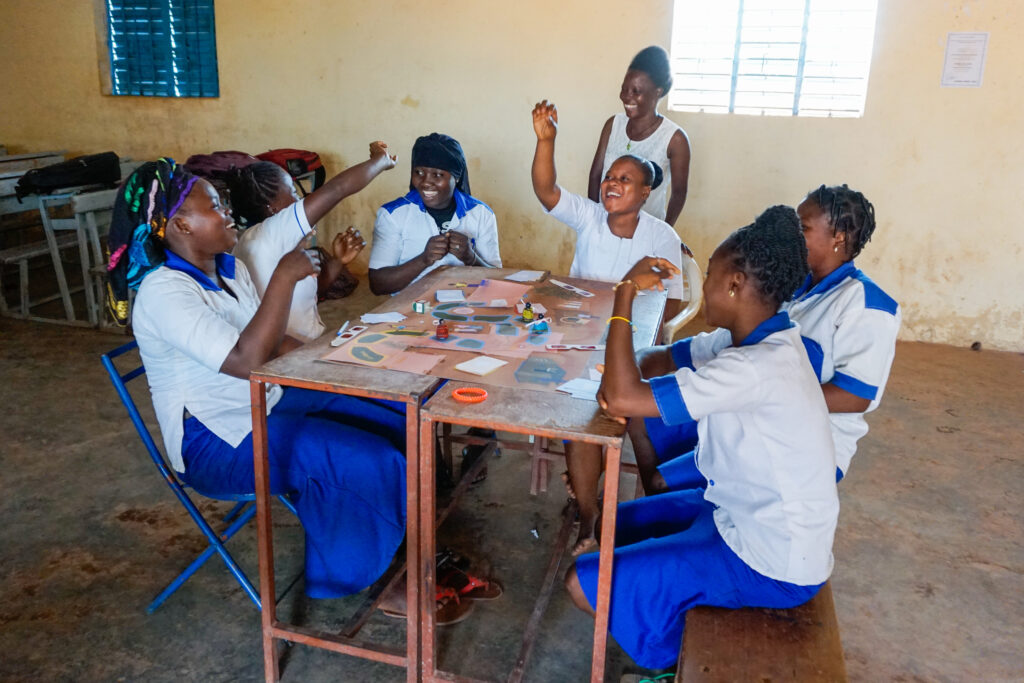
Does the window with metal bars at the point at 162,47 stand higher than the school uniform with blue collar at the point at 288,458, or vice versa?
the window with metal bars at the point at 162,47

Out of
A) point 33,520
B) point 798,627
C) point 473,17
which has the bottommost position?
point 33,520

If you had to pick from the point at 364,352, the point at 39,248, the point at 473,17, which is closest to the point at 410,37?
the point at 473,17

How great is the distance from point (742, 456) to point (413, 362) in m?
0.82

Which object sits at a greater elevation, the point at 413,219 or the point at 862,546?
the point at 413,219

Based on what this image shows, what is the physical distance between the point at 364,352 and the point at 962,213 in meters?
4.43

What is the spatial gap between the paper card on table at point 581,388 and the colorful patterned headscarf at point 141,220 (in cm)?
115

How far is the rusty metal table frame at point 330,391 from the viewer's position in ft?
5.92

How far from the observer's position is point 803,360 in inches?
64.7

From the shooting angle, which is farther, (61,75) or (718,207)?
(61,75)

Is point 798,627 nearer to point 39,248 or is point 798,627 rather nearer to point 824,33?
point 824,33

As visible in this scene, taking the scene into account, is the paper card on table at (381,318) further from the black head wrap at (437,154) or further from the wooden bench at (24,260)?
the wooden bench at (24,260)

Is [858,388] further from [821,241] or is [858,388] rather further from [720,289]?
[720,289]

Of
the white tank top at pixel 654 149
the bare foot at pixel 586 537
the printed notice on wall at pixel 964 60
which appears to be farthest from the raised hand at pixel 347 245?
the printed notice on wall at pixel 964 60

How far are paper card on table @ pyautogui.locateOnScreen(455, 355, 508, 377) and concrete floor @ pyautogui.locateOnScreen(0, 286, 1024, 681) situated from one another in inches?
34.3
